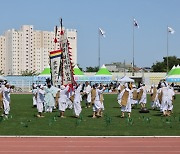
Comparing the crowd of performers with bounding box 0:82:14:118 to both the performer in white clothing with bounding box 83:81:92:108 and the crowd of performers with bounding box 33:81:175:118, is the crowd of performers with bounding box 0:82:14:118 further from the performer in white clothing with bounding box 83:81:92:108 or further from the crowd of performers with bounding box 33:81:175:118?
the performer in white clothing with bounding box 83:81:92:108

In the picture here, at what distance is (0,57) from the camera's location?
130375 mm

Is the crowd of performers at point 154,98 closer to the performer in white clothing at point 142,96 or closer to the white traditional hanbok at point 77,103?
the performer in white clothing at point 142,96

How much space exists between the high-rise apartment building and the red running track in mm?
118730

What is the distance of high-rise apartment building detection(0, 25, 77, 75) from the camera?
130375mm

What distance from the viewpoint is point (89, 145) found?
11.4 m

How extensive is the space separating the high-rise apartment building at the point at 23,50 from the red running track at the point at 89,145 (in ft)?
390

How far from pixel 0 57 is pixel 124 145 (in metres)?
122

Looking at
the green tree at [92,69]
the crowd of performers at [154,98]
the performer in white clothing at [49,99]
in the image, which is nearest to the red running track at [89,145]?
the crowd of performers at [154,98]

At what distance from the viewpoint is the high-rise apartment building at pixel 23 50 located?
130 metres

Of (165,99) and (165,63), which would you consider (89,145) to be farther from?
(165,63)

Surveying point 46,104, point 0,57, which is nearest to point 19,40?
point 0,57

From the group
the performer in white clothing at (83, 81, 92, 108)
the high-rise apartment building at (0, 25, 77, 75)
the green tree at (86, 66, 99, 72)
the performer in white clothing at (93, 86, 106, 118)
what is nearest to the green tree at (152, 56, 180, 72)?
the green tree at (86, 66, 99, 72)

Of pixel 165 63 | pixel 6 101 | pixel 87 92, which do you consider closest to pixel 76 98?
pixel 6 101

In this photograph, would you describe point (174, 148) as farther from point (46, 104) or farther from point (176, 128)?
point (46, 104)
